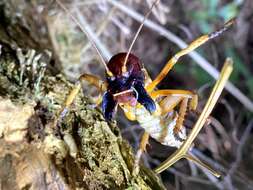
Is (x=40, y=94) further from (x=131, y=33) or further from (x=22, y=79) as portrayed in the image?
(x=131, y=33)

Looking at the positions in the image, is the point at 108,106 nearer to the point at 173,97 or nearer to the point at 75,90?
the point at 75,90

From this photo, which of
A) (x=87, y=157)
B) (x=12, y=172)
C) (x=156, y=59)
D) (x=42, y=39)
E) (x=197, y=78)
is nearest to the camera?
(x=12, y=172)

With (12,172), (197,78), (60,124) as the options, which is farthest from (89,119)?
(197,78)

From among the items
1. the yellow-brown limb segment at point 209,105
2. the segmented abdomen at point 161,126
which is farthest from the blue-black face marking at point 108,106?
the yellow-brown limb segment at point 209,105

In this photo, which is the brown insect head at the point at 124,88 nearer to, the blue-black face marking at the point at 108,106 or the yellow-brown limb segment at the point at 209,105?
the blue-black face marking at the point at 108,106

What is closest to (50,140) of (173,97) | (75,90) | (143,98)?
(75,90)

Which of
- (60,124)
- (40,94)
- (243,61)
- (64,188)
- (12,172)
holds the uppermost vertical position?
(243,61)

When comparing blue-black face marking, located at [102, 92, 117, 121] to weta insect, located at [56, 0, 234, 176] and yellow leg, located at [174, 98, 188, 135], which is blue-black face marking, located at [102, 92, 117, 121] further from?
yellow leg, located at [174, 98, 188, 135]
